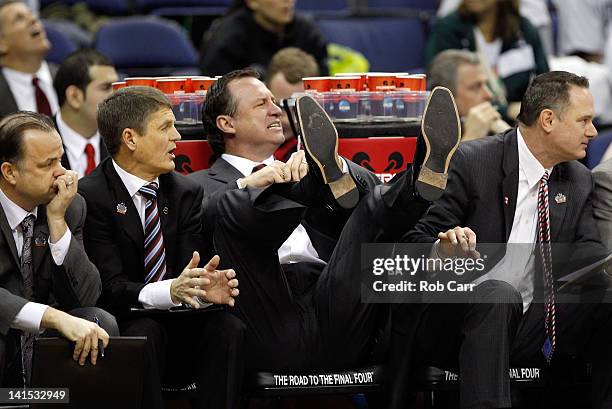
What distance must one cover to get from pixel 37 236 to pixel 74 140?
192 centimetres

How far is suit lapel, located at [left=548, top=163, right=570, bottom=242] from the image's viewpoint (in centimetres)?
465

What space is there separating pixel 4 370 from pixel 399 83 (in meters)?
2.06

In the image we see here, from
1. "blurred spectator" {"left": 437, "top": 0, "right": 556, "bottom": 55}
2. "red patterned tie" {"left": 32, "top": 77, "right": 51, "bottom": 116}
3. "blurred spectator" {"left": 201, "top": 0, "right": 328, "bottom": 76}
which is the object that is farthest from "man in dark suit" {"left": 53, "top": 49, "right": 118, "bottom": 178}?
"blurred spectator" {"left": 437, "top": 0, "right": 556, "bottom": 55}

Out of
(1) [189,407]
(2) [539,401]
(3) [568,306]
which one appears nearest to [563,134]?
(3) [568,306]

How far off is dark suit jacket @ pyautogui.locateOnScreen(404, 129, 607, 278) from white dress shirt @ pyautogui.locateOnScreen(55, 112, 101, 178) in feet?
7.09

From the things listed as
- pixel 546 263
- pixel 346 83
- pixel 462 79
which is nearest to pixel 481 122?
pixel 462 79

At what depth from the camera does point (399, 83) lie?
516cm

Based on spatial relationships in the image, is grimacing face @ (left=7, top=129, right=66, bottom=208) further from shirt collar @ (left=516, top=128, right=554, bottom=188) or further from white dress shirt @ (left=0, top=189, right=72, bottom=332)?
shirt collar @ (left=516, top=128, right=554, bottom=188)

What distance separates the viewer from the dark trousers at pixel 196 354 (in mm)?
4150

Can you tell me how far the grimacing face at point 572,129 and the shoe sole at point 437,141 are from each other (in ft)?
2.30

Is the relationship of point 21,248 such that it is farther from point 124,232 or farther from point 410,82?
point 410,82

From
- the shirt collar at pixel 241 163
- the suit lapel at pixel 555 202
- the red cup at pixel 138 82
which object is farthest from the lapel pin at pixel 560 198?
the red cup at pixel 138 82

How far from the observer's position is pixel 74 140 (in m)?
6.12

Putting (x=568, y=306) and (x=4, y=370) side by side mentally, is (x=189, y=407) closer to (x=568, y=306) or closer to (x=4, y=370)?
(x=4, y=370)
